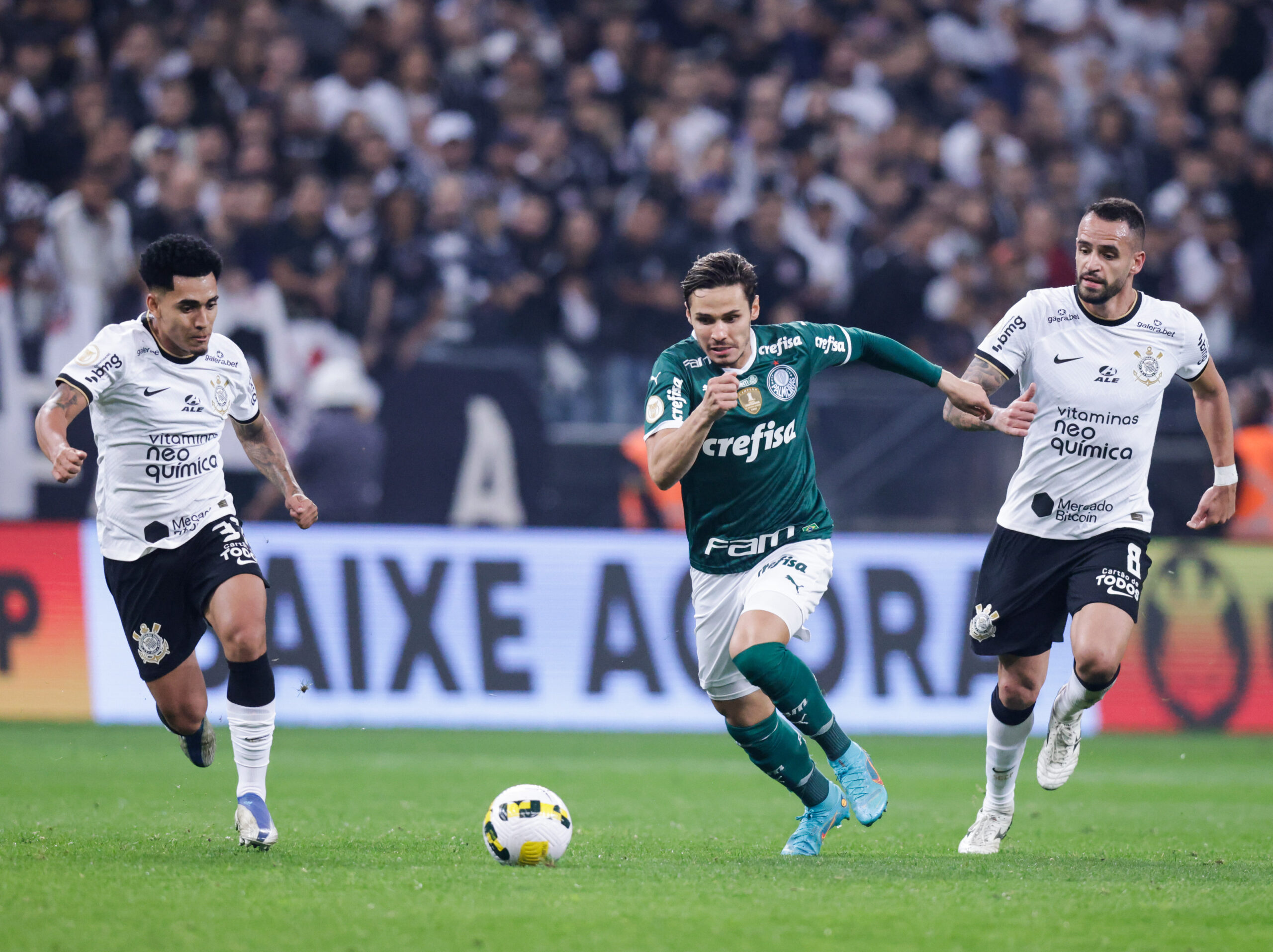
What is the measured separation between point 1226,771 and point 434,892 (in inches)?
295

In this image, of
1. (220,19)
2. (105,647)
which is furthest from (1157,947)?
(220,19)

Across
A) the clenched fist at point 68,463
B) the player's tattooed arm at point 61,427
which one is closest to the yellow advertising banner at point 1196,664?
the player's tattooed arm at point 61,427

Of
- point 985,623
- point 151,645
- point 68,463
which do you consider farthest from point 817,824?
point 68,463

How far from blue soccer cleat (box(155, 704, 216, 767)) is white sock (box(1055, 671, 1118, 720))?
4.16 metres

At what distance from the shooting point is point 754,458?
23.3ft

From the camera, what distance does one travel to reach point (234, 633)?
6.98 metres

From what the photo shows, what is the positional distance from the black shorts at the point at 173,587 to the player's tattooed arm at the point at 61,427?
0.73 m

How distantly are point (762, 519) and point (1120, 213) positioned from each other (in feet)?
7.28

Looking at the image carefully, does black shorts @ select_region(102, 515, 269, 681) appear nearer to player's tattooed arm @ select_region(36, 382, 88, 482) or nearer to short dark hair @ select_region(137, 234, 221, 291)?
player's tattooed arm @ select_region(36, 382, 88, 482)

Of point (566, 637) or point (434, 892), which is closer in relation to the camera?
point (434, 892)

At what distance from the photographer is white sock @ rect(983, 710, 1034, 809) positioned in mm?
7469

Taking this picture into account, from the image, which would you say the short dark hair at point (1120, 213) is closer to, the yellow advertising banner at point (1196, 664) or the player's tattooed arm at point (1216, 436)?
the player's tattooed arm at point (1216, 436)

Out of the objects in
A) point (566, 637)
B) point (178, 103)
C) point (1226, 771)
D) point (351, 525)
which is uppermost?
point (178, 103)

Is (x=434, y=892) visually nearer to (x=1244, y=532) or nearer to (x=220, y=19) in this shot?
(x=1244, y=532)
